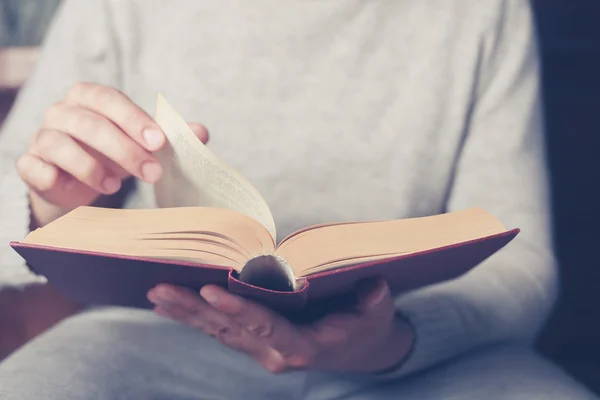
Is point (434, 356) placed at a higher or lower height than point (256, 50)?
lower

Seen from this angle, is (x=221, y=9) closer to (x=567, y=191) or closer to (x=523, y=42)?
(x=523, y=42)

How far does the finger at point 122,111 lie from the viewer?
55 cm

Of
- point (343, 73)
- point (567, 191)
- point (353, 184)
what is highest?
point (343, 73)

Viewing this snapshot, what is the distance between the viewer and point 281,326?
502mm

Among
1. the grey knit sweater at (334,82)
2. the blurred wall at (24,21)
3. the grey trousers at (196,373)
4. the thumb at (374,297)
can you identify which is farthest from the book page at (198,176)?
the blurred wall at (24,21)

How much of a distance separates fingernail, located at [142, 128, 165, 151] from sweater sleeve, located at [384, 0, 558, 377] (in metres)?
0.38

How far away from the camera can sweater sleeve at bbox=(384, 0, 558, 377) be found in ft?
2.38

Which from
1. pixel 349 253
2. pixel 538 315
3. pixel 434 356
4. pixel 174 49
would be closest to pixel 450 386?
pixel 434 356

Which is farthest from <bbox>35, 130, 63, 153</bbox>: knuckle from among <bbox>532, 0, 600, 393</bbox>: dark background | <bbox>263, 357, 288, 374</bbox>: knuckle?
<bbox>532, 0, 600, 393</bbox>: dark background

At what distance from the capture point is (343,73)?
88 cm

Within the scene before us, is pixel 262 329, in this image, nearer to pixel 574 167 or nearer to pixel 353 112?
pixel 353 112

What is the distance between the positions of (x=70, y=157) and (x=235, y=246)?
24 cm

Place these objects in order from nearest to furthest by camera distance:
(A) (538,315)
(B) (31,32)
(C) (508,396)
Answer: (C) (508,396) → (A) (538,315) → (B) (31,32)

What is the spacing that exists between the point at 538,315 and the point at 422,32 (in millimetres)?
456
